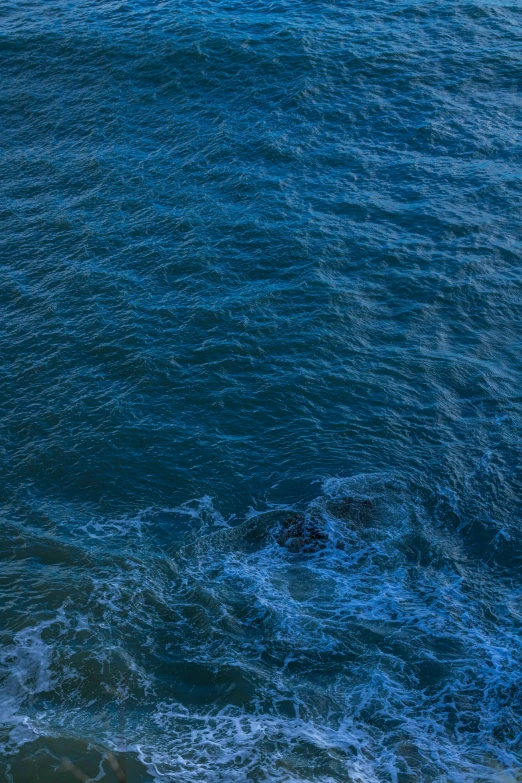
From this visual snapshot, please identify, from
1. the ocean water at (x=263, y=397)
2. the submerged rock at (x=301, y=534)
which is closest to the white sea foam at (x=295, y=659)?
the ocean water at (x=263, y=397)

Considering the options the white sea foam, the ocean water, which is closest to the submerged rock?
the ocean water

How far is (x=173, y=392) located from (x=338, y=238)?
35.7ft

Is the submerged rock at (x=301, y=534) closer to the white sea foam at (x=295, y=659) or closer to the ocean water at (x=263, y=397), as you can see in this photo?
the ocean water at (x=263, y=397)

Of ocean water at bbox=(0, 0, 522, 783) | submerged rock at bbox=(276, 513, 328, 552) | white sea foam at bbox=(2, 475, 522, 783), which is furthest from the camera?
submerged rock at bbox=(276, 513, 328, 552)

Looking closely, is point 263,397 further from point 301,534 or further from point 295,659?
point 295,659

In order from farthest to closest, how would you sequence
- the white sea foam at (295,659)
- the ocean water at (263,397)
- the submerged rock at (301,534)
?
the submerged rock at (301,534), the ocean water at (263,397), the white sea foam at (295,659)

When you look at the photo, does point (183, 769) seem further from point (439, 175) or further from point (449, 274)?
point (439, 175)

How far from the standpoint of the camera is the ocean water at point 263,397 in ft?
60.9

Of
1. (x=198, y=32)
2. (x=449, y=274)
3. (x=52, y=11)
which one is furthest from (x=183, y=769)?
(x=52, y=11)

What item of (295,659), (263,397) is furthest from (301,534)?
(263,397)

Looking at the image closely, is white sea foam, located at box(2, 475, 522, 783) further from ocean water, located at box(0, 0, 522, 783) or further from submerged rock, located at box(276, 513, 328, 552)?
submerged rock, located at box(276, 513, 328, 552)

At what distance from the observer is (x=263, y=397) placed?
27.4 metres

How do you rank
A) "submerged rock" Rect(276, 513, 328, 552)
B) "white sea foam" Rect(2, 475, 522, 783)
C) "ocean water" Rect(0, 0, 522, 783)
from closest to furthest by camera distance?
1. "white sea foam" Rect(2, 475, 522, 783)
2. "ocean water" Rect(0, 0, 522, 783)
3. "submerged rock" Rect(276, 513, 328, 552)

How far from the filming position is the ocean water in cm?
1856
